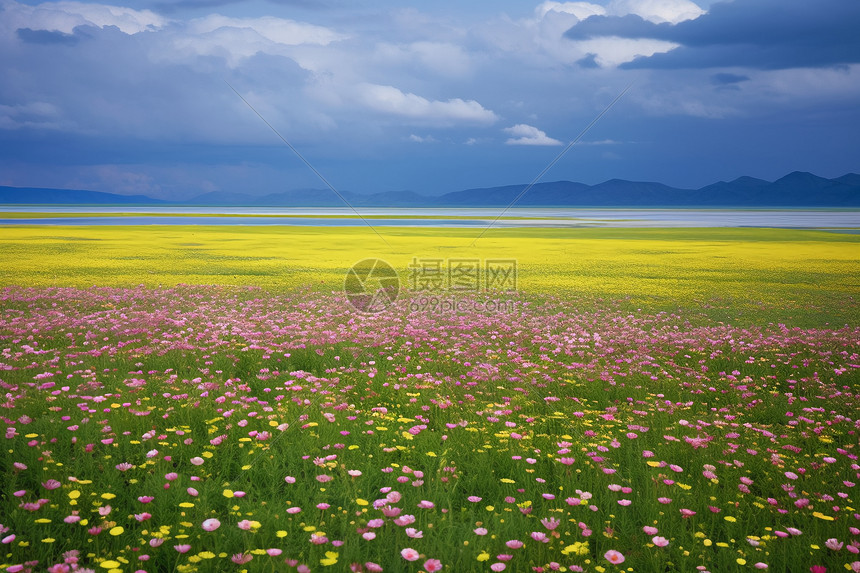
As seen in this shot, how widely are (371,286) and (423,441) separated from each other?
40.8ft

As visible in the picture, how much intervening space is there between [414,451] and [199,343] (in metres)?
5.60

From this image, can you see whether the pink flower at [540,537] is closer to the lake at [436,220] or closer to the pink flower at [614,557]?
the pink flower at [614,557]

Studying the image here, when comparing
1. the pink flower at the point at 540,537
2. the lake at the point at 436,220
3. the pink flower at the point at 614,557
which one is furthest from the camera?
the lake at the point at 436,220

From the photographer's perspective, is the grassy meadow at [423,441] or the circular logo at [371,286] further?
the circular logo at [371,286]

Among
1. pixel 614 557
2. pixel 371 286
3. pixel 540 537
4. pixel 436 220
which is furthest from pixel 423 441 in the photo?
pixel 436 220

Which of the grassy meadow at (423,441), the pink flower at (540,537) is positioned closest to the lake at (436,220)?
the grassy meadow at (423,441)

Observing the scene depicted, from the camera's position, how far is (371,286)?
59.1ft

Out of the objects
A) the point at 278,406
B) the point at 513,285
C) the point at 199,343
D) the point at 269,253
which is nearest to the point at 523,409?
the point at 278,406

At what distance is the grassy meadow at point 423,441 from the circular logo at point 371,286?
160 cm

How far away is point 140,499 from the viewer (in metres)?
4.20

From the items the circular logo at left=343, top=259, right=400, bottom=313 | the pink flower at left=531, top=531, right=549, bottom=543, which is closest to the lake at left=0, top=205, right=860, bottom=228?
the circular logo at left=343, top=259, right=400, bottom=313

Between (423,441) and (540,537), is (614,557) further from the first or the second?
(423,441)

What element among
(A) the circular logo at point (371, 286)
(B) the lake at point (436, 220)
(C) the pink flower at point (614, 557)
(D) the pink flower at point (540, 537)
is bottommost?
(C) the pink flower at point (614, 557)

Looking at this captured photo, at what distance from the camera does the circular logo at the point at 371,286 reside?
14.4 m
